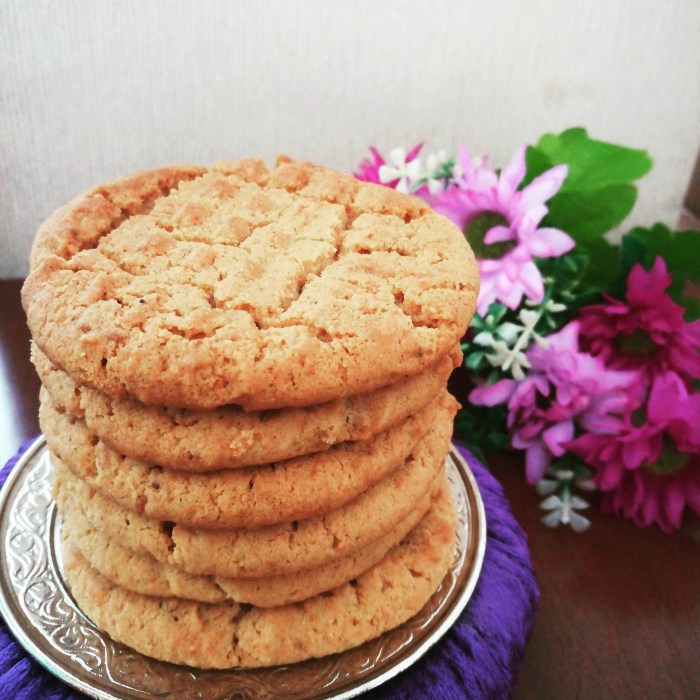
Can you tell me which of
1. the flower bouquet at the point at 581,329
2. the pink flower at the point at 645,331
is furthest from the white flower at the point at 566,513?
the pink flower at the point at 645,331

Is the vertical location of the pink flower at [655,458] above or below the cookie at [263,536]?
below

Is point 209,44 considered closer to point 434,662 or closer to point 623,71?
point 623,71

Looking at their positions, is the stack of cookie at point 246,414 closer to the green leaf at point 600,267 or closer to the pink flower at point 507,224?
the pink flower at point 507,224

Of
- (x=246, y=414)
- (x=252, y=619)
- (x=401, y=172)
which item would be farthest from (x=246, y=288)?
(x=401, y=172)

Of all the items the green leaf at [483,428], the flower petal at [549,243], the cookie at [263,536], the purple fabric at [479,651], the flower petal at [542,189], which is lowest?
the green leaf at [483,428]

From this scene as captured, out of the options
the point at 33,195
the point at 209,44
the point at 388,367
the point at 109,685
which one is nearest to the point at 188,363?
the point at 388,367

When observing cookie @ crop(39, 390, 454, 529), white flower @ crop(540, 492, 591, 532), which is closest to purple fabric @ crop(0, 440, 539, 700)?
white flower @ crop(540, 492, 591, 532)

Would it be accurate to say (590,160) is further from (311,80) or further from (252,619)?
(252,619)
